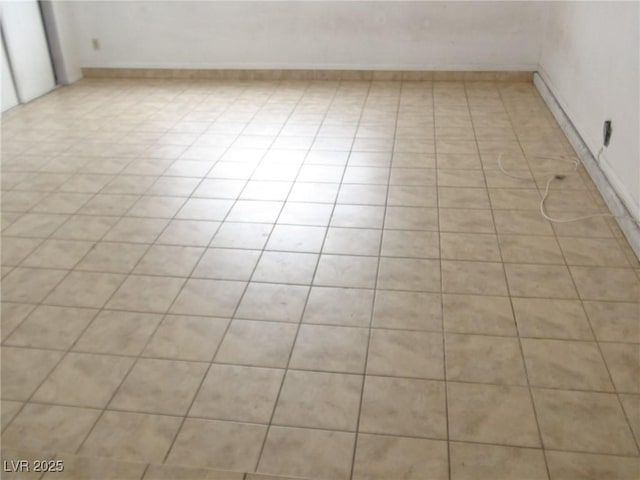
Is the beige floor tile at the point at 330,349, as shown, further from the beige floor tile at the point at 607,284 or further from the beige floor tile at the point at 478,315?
the beige floor tile at the point at 607,284

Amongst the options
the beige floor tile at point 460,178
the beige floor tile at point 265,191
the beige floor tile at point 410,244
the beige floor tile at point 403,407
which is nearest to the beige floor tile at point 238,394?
the beige floor tile at point 403,407

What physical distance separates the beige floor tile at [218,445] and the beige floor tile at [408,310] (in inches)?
27.7

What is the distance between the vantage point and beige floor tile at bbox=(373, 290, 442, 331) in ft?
7.55

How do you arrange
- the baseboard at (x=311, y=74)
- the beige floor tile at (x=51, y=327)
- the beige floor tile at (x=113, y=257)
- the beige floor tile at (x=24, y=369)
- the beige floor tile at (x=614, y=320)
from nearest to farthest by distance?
the beige floor tile at (x=24, y=369) < the beige floor tile at (x=614, y=320) < the beige floor tile at (x=51, y=327) < the beige floor tile at (x=113, y=257) < the baseboard at (x=311, y=74)

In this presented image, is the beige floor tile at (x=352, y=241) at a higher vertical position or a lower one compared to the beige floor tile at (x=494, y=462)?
higher

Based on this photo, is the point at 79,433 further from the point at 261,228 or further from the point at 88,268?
the point at 261,228

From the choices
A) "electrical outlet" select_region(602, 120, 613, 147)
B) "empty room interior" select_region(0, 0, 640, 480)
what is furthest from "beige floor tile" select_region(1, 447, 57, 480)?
"electrical outlet" select_region(602, 120, 613, 147)

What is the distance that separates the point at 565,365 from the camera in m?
2.07

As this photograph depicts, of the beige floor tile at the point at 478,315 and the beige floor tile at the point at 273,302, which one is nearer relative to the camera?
the beige floor tile at the point at 478,315

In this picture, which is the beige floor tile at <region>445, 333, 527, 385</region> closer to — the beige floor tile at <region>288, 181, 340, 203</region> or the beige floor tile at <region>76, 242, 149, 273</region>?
the beige floor tile at <region>288, 181, 340, 203</region>

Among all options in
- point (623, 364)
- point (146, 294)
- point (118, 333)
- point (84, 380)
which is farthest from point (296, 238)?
point (623, 364)

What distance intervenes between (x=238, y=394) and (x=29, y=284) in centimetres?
128

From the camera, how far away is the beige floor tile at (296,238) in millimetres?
2857

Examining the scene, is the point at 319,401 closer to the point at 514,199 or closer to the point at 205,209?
the point at 205,209
